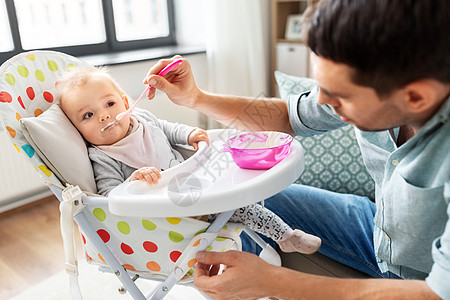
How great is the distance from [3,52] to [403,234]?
2242mm

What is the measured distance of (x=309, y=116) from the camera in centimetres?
115

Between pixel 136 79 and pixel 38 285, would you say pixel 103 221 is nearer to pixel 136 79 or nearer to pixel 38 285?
pixel 38 285

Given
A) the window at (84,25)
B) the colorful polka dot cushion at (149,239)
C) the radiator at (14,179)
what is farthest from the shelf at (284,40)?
the colorful polka dot cushion at (149,239)

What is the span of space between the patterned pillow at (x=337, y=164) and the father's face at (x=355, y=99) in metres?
0.96

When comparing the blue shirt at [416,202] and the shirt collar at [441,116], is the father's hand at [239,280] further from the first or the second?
the shirt collar at [441,116]

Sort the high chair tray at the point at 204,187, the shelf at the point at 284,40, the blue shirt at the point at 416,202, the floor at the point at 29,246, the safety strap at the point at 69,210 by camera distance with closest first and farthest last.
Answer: the blue shirt at the point at 416,202 < the high chair tray at the point at 204,187 < the safety strap at the point at 69,210 < the floor at the point at 29,246 < the shelf at the point at 284,40

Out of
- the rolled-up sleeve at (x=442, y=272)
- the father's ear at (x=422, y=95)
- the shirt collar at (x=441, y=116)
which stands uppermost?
the father's ear at (x=422, y=95)

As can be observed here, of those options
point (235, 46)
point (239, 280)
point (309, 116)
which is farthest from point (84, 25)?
point (239, 280)

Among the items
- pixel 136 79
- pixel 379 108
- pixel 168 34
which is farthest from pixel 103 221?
pixel 168 34

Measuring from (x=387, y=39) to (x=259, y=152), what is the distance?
1.41 feet

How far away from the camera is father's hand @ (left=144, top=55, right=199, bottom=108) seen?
1.05 metres

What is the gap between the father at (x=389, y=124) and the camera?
61 centimetres

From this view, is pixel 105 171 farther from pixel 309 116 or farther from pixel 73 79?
pixel 309 116

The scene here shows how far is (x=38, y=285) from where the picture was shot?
1.62 metres
